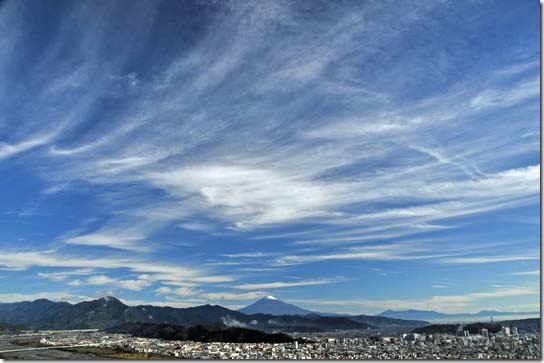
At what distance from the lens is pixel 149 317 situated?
302 inches

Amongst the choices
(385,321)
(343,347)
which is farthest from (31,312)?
(385,321)

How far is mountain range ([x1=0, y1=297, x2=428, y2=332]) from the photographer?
23.5ft

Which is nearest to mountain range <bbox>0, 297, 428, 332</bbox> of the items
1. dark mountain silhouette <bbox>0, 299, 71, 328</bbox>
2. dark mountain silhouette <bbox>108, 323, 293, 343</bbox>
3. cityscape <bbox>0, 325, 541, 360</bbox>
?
dark mountain silhouette <bbox>0, 299, 71, 328</bbox>

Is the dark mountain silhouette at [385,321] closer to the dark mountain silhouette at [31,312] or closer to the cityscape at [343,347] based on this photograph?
the cityscape at [343,347]

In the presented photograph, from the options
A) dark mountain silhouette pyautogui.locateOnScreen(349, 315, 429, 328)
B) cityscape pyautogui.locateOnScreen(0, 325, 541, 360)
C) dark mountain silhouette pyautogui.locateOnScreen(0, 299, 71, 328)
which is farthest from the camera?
dark mountain silhouette pyautogui.locateOnScreen(0, 299, 71, 328)

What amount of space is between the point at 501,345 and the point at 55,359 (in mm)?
5741

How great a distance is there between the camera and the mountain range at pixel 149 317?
7164mm

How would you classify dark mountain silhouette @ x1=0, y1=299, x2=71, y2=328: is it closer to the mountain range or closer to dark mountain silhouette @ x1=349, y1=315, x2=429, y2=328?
the mountain range

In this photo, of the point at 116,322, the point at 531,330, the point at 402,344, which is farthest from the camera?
the point at 116,322

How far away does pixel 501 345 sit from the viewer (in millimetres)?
5523

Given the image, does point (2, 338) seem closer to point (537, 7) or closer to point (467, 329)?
point (467, 329)

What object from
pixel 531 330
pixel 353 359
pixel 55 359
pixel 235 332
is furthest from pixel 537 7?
pixel 55 359

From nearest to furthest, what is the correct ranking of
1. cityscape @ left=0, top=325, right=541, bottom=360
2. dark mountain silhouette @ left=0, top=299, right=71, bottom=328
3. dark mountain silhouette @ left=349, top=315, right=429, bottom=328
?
cityscape @ left=0, top=325, right=541, bottom=360
dark mountain silhouette @ left=349, top=315, right=429, bottom=328
dark mountain silhouette @ left=0, top=299, right=71, bottom=328

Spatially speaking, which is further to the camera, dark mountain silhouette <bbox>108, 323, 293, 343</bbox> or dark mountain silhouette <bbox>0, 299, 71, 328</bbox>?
dark mountain silhouette <bbox>0, 299, 71, 328</bbox>
